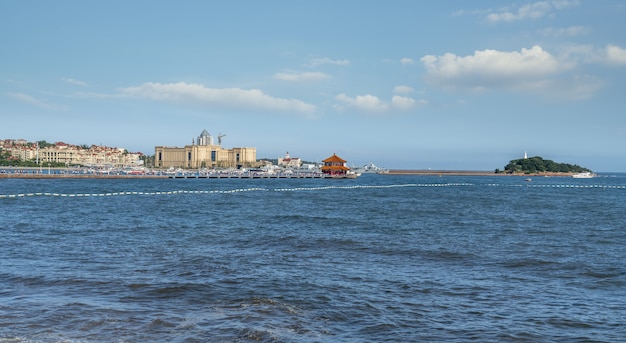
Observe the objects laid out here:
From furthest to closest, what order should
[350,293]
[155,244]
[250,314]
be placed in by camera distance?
[155,244] → [350,293] → [250,314]

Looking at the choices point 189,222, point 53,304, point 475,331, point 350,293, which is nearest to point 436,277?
point 350,293

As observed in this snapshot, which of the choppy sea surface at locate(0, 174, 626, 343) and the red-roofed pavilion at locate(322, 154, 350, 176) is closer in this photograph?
the choppy sea surface at locate(0, 174, 626, 343)

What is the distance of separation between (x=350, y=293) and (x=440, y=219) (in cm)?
2383

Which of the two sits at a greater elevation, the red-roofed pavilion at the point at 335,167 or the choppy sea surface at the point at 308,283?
the red-roofed pavilion at the point at 335,167

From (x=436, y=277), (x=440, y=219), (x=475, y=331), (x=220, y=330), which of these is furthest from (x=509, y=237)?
(x=220, y=330)

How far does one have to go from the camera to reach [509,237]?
91.5 feet

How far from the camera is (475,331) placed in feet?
38.3

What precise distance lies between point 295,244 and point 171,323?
12838 millimetres

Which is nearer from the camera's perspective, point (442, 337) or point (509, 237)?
point (442, 337)

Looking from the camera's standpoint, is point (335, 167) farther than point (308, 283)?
Yes

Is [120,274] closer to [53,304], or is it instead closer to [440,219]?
[53,304]

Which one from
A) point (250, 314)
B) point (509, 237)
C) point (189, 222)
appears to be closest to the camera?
point (250, 314)

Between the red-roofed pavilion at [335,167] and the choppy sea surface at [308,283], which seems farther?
the red-roofed pavilion at [335,167]

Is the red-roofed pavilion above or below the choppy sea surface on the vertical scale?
above
